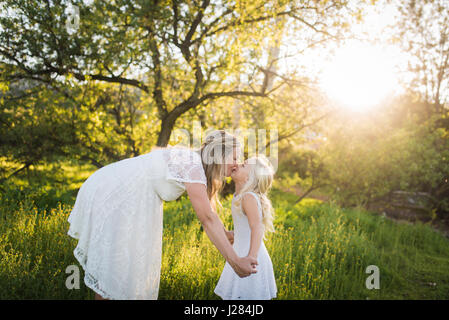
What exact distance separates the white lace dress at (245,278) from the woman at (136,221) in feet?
1.31

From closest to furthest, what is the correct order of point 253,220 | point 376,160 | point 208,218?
1. point 208,218
2. point 253,220
3. point 376,160

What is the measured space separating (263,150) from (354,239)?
410cm

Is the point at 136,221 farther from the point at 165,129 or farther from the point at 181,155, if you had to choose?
the point at 165,129

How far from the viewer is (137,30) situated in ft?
19.9

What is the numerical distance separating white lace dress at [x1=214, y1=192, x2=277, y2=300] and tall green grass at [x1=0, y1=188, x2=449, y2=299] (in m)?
0.54

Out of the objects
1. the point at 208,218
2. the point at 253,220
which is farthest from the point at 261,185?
the point at 208,218

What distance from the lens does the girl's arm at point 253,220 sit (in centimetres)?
242

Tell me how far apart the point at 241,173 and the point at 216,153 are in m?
0.48

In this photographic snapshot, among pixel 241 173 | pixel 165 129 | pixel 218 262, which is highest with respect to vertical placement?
pixel 165 129

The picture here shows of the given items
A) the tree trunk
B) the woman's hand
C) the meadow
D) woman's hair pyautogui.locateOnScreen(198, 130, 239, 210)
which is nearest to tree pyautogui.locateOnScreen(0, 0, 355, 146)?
the tree trunk

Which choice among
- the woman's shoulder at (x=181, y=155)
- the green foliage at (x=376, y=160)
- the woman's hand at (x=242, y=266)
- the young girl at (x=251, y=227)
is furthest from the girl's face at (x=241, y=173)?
the green foliage at (x=376, y=160)

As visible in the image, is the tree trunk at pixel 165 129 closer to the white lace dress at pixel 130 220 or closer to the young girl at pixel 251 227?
the young girl at pixel 251 227

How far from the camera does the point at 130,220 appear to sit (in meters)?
2.17

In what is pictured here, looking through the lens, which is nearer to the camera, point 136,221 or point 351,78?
point 136,221
